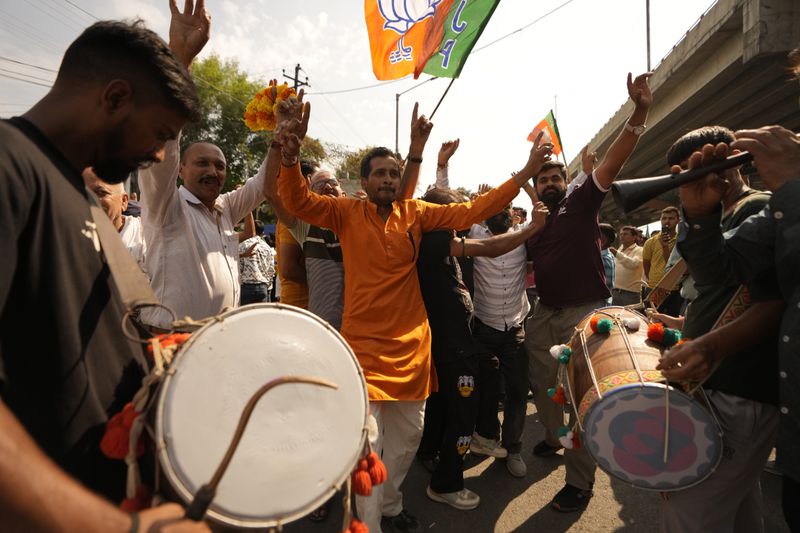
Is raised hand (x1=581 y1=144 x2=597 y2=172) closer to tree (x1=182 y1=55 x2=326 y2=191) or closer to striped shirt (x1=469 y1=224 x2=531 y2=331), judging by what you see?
striped shirt (x1=469 y1=224 x2=531 y2=331)

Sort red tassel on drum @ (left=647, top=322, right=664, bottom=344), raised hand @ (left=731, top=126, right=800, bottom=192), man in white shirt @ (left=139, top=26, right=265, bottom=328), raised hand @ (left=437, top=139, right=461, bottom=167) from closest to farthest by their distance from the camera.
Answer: raised hand @ (left=731, top=126, right=800, bottom=192) → red tassel on drum @ (left=647, top=322, right=664, bottom=344) → man in white shirt @ (left=139, top=26, right=265, bottom=328) → raised hand @ (left=437, top=139, right=461, bottom=167)

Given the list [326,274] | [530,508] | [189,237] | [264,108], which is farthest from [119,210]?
[530,508]

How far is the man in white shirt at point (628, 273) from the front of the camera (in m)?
7.12

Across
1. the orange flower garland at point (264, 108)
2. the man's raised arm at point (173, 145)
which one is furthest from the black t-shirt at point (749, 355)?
the orange flower garland at point (264, 108)

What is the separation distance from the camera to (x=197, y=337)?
110cm

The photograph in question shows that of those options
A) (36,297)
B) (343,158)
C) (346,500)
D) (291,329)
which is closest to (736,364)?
(346,500)

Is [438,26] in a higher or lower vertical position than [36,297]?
higher

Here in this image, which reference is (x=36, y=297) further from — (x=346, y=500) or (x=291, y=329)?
(x=346, y=500)

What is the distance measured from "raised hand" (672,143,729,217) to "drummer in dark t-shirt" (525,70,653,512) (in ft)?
4.47

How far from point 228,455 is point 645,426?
1.68 m

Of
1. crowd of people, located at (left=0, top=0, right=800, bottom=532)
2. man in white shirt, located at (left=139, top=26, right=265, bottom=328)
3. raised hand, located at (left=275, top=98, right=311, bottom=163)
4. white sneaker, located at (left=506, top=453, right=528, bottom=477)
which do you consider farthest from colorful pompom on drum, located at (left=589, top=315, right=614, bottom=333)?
man in white shirt, located at (left=139, top=26, right=265, bottom=328)

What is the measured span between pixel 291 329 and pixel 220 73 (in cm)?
2981

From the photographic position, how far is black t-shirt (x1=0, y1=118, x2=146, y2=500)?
855 mm

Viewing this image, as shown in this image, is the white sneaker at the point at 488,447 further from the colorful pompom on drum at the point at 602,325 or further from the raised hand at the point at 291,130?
the raised hand at the point at 291,130
